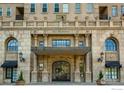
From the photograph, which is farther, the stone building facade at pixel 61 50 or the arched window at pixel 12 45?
the arched window at pixel 12 45

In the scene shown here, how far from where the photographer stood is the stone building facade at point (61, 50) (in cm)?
3344

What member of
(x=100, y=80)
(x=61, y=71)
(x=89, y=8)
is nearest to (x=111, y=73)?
(x=100, y=80)

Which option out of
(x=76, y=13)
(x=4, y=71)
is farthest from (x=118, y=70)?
(x=4, y=71)

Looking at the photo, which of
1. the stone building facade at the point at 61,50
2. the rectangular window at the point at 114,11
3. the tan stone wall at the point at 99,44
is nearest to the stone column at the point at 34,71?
the stone building facade at the point at 61,50

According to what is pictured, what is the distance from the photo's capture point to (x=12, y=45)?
34.7 meters

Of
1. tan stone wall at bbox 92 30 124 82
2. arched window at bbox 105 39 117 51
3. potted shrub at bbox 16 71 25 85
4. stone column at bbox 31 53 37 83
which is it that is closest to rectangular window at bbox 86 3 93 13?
tan stone wall at bbox 92 30 124 82

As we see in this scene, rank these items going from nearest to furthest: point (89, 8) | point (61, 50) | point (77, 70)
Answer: point (61, 50) < point (77, 70) < point (89, 8)

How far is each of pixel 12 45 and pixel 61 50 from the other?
6.66 m

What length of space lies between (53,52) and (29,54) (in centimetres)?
309

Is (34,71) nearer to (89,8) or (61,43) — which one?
(61,43)

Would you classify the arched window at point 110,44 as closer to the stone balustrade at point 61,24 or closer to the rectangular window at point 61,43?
the stone balustrade at point 61,24

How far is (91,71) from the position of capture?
111 feet

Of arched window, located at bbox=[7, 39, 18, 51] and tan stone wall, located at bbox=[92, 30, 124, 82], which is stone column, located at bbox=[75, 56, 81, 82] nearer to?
tan stone wall, located at bbox=[92, 30, 124, 82]

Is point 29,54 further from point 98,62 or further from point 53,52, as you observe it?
point 98,62
